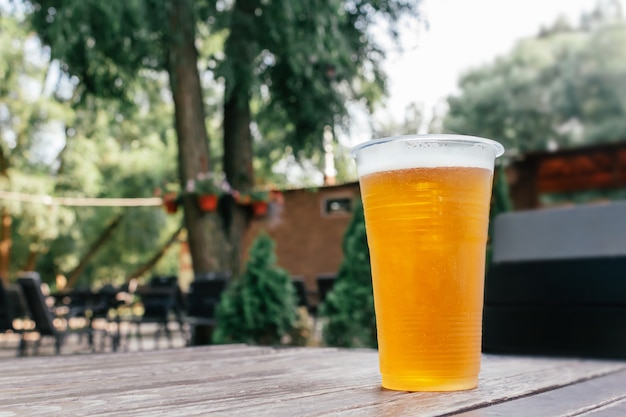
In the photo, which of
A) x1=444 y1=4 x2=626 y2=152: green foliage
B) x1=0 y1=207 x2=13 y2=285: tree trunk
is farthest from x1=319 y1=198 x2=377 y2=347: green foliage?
x1=444 y1=4 x2=626 y2=152: green foliage

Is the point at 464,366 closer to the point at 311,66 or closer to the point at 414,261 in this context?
the point at 414,261

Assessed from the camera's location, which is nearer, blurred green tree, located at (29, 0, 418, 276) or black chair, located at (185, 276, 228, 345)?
black chair, located at (185, 276, 228, 345)

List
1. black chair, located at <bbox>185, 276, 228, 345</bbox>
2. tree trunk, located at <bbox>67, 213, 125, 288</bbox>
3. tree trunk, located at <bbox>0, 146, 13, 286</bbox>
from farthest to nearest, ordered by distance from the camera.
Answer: tree trunk, located at <bbox>67, 213, 125, 288</bbox>
tree trunk, located at <bbox>0, 146, 13, 286</bbox>
black chair, located at <bbox>185, 276, 228, 345</bbox>

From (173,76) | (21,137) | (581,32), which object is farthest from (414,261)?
(581,32)

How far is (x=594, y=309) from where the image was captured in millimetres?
2404

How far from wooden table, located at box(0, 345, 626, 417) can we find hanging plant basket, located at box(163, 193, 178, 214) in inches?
273

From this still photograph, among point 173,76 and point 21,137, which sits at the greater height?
point 21,137

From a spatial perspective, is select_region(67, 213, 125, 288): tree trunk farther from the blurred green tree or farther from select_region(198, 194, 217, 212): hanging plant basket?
select_region(198, 194, 217, 212): hanging plant basket

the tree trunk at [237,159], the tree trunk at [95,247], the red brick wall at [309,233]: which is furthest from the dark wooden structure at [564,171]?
the tree trunk at [95,247]

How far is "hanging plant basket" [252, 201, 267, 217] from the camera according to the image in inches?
331

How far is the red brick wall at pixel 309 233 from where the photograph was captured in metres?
13.6

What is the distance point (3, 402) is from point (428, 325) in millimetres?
531

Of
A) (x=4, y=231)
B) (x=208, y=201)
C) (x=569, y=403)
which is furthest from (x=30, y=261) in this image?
(x=569, y=403)

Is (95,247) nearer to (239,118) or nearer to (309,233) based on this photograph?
(309,233)
